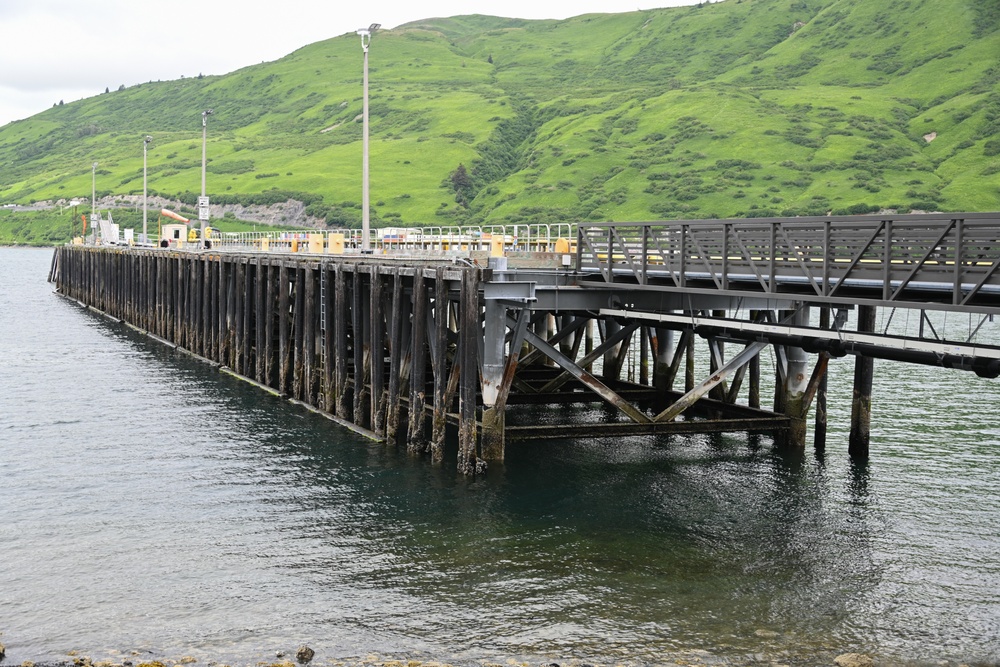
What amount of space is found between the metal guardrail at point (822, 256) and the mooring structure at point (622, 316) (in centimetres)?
5

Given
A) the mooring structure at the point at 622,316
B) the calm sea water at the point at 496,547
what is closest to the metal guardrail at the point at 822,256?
the mooring structure at the point at 622,316

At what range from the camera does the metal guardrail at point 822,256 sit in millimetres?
19031

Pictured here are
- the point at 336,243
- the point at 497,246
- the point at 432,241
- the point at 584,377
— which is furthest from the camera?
the point at 336,243

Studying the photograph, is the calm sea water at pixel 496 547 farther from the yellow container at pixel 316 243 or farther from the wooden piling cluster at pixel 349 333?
the yellow container at pixel 316 243

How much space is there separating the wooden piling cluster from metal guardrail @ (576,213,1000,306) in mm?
4394

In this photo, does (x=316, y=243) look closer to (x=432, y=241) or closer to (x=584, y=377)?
(x=432, y=241)

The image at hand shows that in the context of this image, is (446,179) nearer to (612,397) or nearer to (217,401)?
(217,401)

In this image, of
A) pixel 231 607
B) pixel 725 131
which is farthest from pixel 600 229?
pixel 725 131

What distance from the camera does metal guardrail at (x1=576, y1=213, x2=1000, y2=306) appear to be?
19031mm

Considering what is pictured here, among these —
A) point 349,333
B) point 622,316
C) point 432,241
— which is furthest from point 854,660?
point 349,333

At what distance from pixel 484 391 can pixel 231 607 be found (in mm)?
10414

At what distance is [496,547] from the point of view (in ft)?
74.6

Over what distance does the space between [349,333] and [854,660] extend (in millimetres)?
30447

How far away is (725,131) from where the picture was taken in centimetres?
17500
